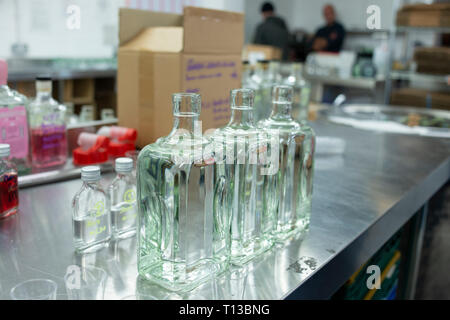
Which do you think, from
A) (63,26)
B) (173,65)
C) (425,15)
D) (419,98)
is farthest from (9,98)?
(63,26)

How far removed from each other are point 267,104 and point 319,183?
22.0 inches

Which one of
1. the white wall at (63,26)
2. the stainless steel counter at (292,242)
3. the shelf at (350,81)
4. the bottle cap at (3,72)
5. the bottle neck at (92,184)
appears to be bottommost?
the stainless steel counter at (292,242)

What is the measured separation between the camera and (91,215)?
0.74 m

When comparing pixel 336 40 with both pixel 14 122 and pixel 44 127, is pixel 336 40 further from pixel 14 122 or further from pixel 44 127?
pixel 14 122

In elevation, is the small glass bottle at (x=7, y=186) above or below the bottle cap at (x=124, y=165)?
below

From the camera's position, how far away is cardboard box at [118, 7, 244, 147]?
1.22m

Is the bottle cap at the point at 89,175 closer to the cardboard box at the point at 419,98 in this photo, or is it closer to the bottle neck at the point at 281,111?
the bottle neck at the point at 281,111

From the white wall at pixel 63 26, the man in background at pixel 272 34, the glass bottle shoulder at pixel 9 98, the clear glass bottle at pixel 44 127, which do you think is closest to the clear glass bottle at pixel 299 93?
the clear glass bottle at pixel 44 127

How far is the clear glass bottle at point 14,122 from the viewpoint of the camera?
104 centimetres

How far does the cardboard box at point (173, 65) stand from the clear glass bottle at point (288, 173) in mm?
421

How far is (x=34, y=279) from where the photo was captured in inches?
25.0

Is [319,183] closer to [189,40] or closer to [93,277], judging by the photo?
[189,40]

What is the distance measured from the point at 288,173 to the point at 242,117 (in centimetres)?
17

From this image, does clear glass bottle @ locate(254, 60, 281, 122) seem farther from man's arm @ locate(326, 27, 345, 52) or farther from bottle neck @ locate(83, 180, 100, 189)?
man's arm @ locate(326, 27, 345, 52)
